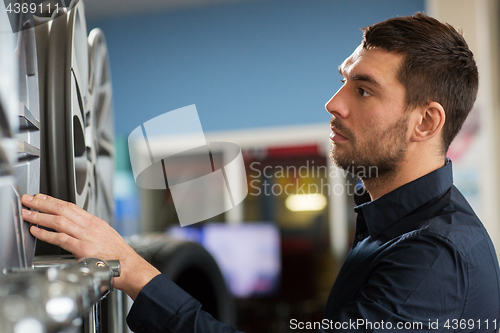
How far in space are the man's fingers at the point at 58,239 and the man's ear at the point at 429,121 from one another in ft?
2.33

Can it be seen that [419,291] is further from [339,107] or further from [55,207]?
[55,207]

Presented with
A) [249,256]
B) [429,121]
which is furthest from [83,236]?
[249,256]

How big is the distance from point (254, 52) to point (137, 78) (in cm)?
107

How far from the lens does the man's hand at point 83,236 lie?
24.1 inches

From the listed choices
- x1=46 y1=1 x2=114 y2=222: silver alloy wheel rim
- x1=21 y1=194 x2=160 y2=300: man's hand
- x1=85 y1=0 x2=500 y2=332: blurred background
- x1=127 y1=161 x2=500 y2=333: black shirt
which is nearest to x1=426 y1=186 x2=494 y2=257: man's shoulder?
x1=127 y1=161 x2=500 y2=333: black shirt

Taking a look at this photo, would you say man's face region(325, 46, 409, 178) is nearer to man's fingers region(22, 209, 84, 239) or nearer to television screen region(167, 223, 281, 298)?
man's fingers region(22, 209, 84, 239)

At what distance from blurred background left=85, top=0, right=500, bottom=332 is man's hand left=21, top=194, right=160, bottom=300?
2.79 m

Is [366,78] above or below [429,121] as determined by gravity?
above

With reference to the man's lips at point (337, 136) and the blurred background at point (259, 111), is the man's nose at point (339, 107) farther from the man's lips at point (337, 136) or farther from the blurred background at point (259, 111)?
the blurred background at point (259, 111)

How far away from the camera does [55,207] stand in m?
0.63

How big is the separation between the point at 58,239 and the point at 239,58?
3.28m

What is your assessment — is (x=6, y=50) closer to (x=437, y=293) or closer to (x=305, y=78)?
(x=437, y=293)

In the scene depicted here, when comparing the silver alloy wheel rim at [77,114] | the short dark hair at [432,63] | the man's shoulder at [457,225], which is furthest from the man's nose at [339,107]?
the silver alloy wheel rim at [77,114]

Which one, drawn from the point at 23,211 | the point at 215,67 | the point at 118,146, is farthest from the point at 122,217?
the point at 23,211
